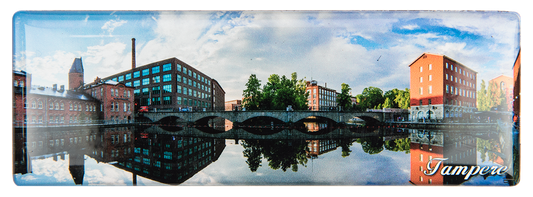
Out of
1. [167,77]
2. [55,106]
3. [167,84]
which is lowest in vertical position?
[55,106]

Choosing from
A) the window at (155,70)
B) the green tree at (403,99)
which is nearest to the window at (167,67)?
the window at (155,70)

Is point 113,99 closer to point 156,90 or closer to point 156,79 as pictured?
point 156,90

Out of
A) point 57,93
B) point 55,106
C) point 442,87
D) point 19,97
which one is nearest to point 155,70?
point 57,93

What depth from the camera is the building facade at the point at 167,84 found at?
10.9ft

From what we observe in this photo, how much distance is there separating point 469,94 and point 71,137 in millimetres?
7472

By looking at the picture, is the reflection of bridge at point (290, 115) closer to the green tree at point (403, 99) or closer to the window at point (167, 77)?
the window at point (167, 77)

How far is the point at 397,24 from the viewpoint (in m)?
2.40

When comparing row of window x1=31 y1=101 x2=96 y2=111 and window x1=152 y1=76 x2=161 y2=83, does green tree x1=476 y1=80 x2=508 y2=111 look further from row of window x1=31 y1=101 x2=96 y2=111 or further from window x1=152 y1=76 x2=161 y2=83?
row of window x1=31 y1=101 x2=96 y2=111

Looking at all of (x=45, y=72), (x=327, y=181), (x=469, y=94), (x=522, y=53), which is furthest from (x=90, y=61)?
(x=522, y=53)

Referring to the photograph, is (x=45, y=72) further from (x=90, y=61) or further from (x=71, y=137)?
(x=71, y=137)

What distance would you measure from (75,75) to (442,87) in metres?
6.65

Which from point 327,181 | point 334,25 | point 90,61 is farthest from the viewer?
point 90,61

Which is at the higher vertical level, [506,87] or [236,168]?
[506,87]

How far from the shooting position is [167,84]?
429cm
